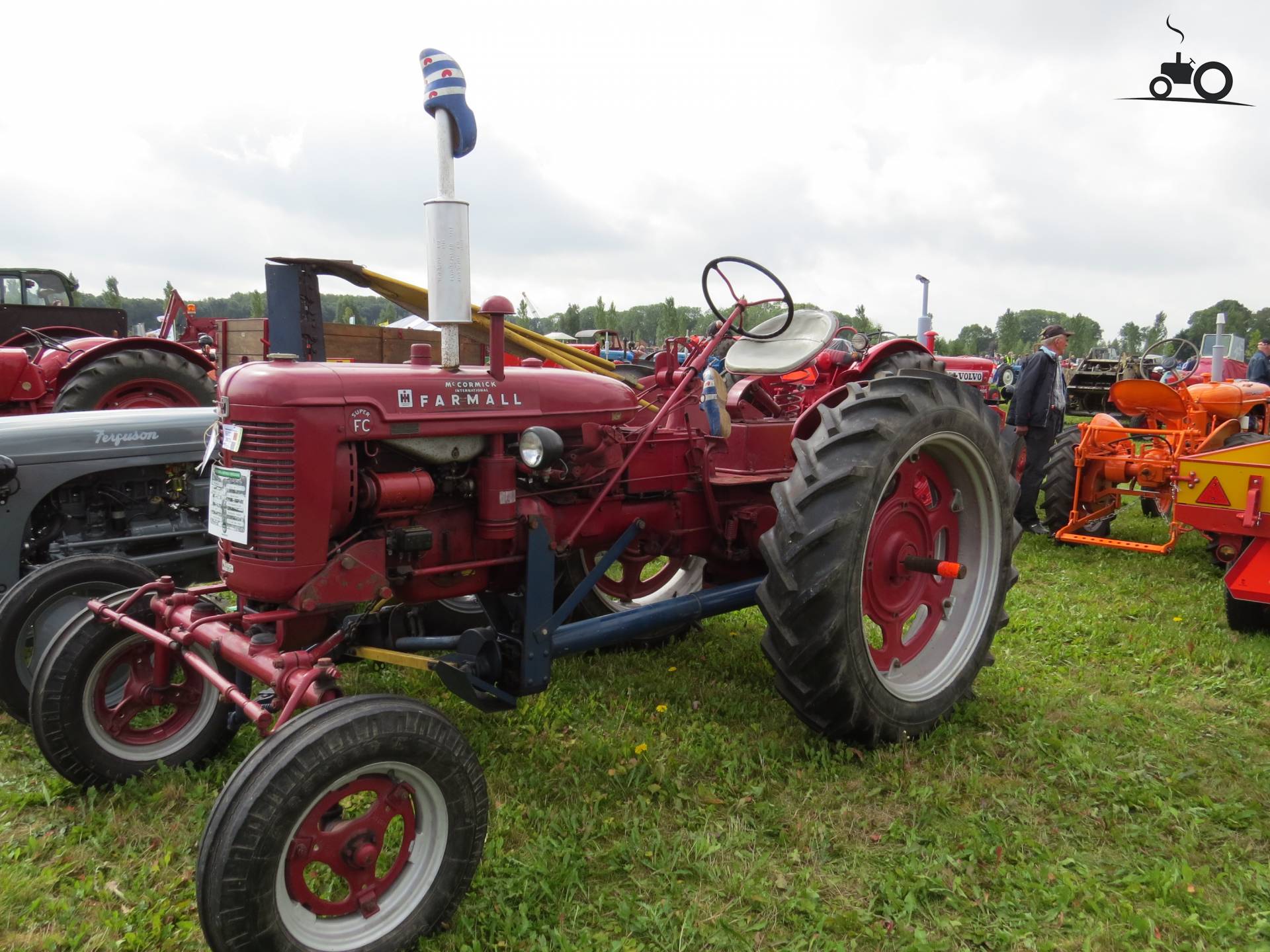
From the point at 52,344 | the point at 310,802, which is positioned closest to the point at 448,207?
the point at 310,802

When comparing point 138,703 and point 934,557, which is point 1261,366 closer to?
point 934,557

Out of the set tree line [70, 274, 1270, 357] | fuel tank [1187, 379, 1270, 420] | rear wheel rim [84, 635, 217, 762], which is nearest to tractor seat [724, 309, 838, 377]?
rear wheel rim [84, 635, 217, 762]

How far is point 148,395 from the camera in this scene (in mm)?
6352

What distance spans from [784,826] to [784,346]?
2.26m

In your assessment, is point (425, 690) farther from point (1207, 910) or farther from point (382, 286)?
point (382, 286)

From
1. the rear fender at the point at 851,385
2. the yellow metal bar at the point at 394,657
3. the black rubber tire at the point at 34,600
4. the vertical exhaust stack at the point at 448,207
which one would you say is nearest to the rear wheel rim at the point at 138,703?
the black rubber tire at the point at 34,600

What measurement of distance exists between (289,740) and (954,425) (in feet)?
8.10

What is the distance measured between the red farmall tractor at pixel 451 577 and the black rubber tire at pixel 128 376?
358cm

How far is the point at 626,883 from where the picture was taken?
244cm

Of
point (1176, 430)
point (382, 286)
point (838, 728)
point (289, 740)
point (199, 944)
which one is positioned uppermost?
point (382, 286)

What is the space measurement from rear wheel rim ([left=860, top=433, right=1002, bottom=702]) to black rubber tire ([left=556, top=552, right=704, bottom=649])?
0.79 m

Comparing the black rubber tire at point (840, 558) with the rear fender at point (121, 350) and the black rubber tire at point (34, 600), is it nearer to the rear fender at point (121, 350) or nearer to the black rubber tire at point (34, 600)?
the black rubber tire at point (34, 600)

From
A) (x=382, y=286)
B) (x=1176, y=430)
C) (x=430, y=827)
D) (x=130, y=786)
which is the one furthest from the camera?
(x=382, y=286)

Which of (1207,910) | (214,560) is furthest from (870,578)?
(214,560)
